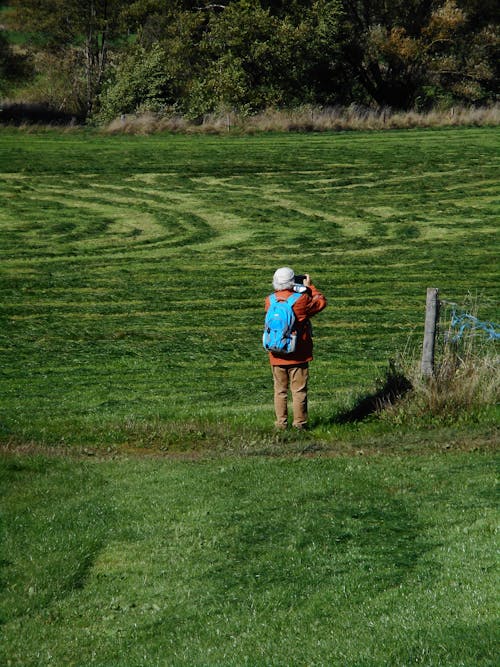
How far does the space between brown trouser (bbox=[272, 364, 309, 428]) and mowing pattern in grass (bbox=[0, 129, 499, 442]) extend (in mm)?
544

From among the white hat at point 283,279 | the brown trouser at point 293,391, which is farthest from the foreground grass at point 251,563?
the white hat at point 283,279

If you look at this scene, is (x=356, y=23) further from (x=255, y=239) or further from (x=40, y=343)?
(x=40, y=343)

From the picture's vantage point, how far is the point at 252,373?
17.8 m

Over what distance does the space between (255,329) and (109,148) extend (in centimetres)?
2449

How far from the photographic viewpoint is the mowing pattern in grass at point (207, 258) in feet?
54.9

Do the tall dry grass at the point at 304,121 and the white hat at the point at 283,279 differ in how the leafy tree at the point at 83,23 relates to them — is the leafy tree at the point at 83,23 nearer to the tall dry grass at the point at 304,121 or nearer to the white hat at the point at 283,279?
the tall dry grass at the point at 304,121

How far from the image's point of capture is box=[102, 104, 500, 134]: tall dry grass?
156 ft

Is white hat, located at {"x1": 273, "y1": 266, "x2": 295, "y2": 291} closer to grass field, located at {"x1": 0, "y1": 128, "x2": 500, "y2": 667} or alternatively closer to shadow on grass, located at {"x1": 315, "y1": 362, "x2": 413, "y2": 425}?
grass field, located at {"x1": 0, "y1": 128, "x2": 500, "y2": 667}

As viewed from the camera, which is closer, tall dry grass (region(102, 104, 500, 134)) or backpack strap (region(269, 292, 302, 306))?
backpack strap (region(269, 292, 302, 306))

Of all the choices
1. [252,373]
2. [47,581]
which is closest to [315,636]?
[47,581]

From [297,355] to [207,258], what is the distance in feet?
43.4

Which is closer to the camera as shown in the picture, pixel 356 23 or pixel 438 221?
pixel 438 221

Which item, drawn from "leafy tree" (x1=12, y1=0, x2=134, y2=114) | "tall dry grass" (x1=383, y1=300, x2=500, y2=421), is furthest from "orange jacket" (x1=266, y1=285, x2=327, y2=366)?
"leafy tree" (x1=12, y1=0, x2=134, y2=114)

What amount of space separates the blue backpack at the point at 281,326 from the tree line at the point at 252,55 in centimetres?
3856
